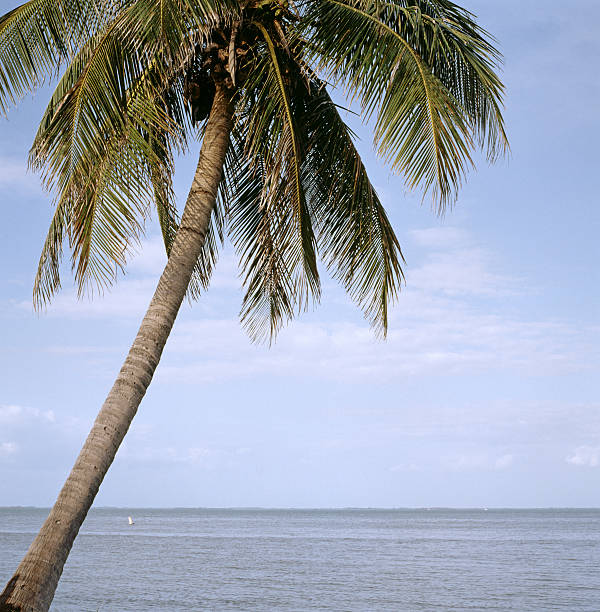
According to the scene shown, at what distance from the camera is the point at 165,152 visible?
7.43 metres

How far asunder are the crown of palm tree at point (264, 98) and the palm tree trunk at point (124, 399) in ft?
1.35

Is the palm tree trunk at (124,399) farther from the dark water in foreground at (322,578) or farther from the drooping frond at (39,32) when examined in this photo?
the dark water in foreground at (322,578)

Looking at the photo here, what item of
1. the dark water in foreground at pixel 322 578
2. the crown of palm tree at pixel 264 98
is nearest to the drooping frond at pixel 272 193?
the crown of palm tree at pixel 264 98

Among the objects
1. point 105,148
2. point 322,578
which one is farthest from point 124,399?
point 322,578

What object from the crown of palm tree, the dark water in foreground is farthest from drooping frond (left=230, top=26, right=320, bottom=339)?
the dark water in foreground

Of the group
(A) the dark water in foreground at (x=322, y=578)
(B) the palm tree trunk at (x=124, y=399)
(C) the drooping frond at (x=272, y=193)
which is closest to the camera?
(B) the palm tree trunk at (x=124, y=399)

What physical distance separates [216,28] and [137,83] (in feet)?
3.22

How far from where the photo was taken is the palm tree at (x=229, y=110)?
6.42 m

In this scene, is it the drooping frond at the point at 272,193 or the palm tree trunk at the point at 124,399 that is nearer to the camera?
the palm tree trunk at the point at 124,399

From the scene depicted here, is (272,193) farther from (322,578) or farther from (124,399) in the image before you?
(322,578)

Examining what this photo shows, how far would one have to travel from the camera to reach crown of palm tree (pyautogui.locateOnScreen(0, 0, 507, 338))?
21.4 feet

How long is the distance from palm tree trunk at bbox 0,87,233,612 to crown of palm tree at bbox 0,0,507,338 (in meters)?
0.41

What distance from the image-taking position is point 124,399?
5.61 meters

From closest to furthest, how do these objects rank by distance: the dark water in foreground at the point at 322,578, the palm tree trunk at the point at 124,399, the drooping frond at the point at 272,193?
the palm tree trunk at the point at 124,399, the drooping frond at the point at 272,193, the dark water in foreground at the point at 322,578
